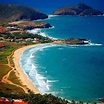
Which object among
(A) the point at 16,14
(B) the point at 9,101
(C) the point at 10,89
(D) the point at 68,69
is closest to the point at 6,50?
(D) the point at 68,69

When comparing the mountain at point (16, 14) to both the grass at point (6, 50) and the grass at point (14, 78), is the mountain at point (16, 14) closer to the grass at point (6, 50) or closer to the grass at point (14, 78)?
the grass at point (6, 50)

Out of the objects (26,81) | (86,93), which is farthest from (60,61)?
(86,93)

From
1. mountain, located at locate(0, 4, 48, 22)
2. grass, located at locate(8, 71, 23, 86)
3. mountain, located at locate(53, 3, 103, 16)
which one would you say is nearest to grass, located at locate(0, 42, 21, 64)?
grass, located at locate(8, 71, 23, 86)

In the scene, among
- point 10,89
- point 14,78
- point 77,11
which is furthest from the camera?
point 77,11

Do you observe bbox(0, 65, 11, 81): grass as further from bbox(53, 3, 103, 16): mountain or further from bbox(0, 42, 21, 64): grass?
bbox(53, 3, 103, 16): mountain

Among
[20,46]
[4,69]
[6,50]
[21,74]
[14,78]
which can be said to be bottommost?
[14,78]

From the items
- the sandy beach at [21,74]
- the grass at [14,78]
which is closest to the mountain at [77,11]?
the sandy beach at [21,74]

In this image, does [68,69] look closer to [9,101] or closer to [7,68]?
[7,68]
